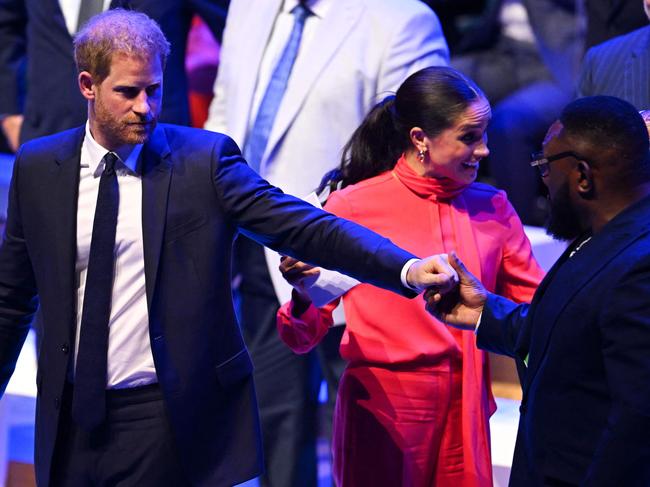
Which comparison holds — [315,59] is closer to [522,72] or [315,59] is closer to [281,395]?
[281,395]

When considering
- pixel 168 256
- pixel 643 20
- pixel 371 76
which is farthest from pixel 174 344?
pixel 643 20

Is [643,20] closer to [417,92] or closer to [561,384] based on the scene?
[417,92]

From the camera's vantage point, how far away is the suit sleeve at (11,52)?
4.79 meters

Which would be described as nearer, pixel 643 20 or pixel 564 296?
pixel 564 296

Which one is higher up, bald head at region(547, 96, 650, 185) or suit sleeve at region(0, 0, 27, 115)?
bald head at region(547, 96, 650, 185)

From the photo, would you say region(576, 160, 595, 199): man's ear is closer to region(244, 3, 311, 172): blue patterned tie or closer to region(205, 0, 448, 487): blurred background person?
region(205, 0, 448, 487): blurred background person

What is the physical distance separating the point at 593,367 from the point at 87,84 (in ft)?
4.32

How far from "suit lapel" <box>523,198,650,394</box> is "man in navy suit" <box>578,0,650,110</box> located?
48.2 inches

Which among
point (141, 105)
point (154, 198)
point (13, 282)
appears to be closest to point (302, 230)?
point (154, 198)

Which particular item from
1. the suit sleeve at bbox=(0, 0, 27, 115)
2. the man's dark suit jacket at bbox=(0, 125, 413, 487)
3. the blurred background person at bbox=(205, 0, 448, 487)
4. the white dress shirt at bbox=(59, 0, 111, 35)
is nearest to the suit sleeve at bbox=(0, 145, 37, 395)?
the man's dark suit jacket at bbox=(0, 125, 413, 487)

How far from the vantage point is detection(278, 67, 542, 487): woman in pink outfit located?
3.16 metres

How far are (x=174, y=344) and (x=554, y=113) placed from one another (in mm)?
2459

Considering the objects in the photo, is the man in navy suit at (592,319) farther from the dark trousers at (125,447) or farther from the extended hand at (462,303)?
the dark trousers at (125,447)

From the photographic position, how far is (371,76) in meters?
3.96
